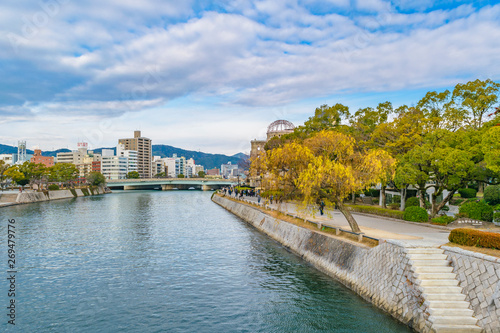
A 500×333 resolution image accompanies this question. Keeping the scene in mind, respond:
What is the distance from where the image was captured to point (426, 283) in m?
15.5

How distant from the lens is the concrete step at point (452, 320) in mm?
13672

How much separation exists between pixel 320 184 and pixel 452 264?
11.0 m

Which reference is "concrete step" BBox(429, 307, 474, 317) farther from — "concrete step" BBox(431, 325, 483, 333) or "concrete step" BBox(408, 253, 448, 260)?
"concrete step" BBox(408, 253, 448, 260)

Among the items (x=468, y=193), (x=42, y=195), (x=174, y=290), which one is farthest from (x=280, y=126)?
(x=174, y=290)

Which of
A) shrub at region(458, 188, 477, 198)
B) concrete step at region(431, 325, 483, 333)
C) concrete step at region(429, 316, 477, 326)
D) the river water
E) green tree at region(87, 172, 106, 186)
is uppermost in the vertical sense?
green tree at region(87, 172, 106, 186)

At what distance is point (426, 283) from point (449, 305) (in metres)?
1.24

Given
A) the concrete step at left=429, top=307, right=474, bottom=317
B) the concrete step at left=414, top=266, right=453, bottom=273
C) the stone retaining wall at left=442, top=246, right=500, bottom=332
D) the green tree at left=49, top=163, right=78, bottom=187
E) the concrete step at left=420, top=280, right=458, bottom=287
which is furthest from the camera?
the green tree at left=49, top=163, right=78, bottom=187

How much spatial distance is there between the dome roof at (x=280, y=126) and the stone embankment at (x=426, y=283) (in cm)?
11850

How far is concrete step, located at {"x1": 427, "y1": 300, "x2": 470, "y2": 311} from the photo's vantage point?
47.2 feet

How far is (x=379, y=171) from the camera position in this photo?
26344 millimetres

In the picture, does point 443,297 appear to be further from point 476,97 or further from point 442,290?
point 476,97

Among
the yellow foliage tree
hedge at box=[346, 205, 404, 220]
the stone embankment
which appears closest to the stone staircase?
the stone embankment

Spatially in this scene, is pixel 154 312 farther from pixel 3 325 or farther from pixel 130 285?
pixel 3 325

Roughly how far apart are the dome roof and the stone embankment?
389ft
